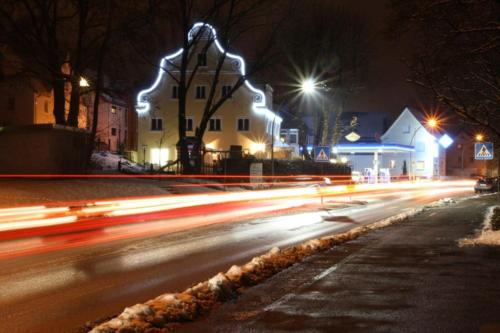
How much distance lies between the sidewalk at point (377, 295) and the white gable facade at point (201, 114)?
47.9 m

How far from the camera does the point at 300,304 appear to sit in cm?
839

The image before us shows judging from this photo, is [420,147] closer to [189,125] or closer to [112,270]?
[189,125]

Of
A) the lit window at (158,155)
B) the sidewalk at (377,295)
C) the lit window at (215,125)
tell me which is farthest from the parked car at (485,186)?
the sidewalk at (377,295)

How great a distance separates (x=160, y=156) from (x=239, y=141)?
777 centimetres

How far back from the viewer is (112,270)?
40.5ft

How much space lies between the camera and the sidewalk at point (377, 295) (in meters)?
7.39

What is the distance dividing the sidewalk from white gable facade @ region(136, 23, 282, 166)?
4785 cm

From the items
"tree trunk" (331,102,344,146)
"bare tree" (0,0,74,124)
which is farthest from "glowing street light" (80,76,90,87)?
"tree trunk" (331,102,344,146)

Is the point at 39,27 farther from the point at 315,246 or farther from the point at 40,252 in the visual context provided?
the point at 315,246

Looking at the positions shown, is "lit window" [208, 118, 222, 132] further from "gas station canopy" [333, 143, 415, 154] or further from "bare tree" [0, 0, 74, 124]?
"bare tree" [0, 0, 74, 124]

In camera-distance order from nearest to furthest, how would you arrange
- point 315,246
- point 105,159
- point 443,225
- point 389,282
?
point 389,282 < point 315,246 < point 443,225 < point 105,159

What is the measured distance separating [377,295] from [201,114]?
5383cm

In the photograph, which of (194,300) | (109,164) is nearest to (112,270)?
(194,300)

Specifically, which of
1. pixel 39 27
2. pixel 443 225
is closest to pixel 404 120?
pixel 39 27
